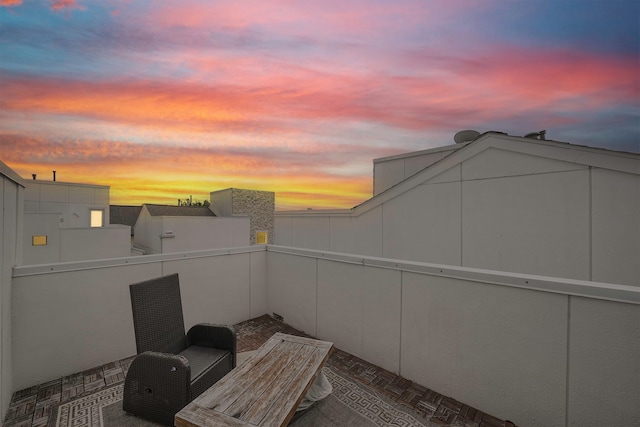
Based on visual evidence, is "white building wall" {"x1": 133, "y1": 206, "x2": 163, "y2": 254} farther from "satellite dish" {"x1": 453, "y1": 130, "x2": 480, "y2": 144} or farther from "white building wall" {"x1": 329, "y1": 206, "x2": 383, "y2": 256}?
"satellite dish" {"x1": 453, "y1": 130, "x2": 480, "y2": 144}

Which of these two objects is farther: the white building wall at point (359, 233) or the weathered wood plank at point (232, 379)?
the white building wall at point (359, 233)

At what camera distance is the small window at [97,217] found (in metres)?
17.9

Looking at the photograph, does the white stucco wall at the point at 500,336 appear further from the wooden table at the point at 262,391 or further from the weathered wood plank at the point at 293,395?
the weathered wood plank at the point at 293,395

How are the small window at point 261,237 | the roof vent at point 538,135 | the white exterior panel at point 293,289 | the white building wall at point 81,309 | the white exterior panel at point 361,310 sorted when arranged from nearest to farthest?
the white building wall at point 81,309, the white exterior panel at point 361,310, the white exterior panel at point 293,289, the roof vent at point 538,135, the small window at point 261,237

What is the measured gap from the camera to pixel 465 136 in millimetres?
7453

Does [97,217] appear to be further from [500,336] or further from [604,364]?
[604,364]

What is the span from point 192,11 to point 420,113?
6.64 metres

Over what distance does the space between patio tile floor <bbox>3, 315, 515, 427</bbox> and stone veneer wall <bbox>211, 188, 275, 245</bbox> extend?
64.4ft

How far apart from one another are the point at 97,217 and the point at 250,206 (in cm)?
1055

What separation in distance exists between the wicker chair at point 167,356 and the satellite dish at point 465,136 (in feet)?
24.6

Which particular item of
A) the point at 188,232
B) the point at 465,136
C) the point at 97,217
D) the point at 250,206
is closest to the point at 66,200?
the point at 97,217

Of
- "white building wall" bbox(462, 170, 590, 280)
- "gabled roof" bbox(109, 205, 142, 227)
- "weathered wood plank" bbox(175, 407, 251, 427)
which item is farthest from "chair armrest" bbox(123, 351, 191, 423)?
"gabled roof" bbox(109, 205, 142, 227)

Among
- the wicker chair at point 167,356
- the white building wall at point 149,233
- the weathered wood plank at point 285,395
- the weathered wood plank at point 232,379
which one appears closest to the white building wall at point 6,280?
the wicker chair at point 167,356

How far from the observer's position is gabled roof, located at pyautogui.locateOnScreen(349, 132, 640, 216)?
3689 millimetres
